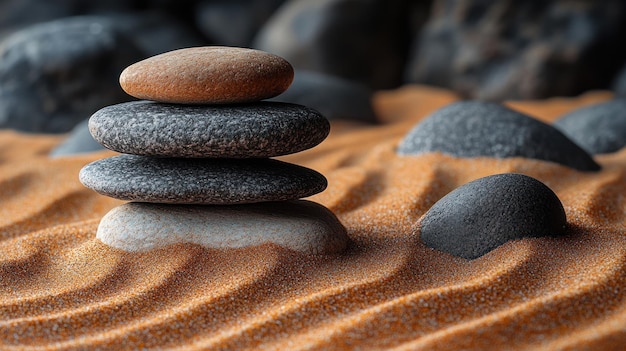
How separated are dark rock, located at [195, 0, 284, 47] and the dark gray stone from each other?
2.16 m

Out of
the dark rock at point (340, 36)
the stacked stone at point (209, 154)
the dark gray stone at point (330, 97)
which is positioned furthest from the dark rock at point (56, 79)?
the stacked stone at point (209, 154)

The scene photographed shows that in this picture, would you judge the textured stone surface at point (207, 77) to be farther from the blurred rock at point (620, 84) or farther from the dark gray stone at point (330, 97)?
the blurred rock at point (620, 84)

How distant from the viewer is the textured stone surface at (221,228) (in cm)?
224

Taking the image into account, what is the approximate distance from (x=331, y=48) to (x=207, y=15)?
1.61 m

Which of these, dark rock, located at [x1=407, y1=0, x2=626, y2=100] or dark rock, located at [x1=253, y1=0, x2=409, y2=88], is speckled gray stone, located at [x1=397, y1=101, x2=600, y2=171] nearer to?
dark rock, located at [x1=407, y1=0, x2=626, y2=100]

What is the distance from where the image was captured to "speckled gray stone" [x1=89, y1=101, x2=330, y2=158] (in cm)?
215

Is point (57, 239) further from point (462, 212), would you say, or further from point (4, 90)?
point (4, 90)

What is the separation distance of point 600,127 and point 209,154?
2.61 m

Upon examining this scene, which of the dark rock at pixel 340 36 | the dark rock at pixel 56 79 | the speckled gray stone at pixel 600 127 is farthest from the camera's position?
the dark rock at pixel 340 36

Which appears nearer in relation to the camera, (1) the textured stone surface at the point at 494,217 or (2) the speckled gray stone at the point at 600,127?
(1) the textured stone surface at the point at 494,217

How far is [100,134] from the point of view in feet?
7.40

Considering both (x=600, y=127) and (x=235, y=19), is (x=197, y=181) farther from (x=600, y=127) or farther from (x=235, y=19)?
Result: (x=235, y=19)

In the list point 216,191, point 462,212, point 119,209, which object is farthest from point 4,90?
point 462,212

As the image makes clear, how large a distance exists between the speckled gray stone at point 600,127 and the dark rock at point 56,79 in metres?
2.89
